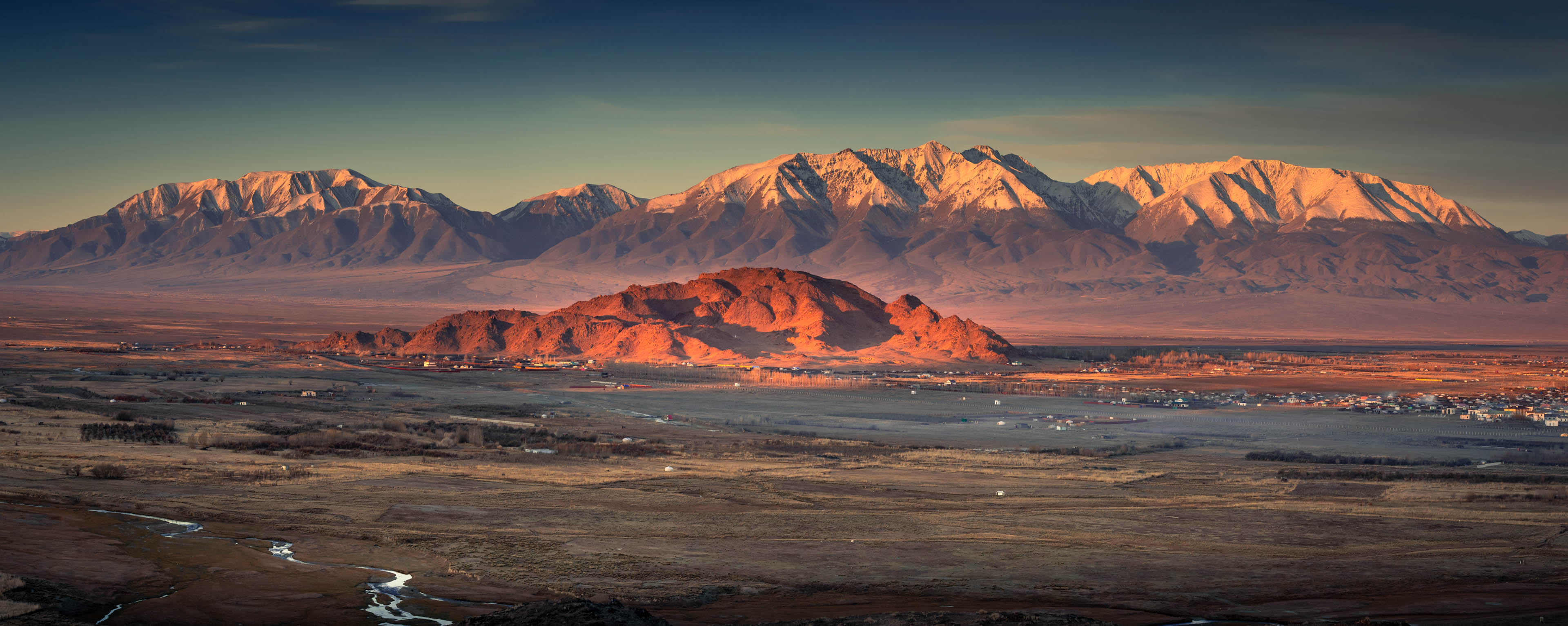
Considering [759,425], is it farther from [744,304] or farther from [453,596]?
[744,304]

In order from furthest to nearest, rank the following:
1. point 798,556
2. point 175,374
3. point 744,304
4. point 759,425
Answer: point 744,304 < point 175,374 < point 759,425 < point 798,556

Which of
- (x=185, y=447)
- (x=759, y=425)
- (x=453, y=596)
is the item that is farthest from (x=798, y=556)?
(x=759, y=425)

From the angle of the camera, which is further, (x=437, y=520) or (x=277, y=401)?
(x=277, y=401)

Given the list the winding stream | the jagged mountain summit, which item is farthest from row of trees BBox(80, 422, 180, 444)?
the jagged mountain summit

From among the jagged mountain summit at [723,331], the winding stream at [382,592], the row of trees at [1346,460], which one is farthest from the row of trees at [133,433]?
the jagged mountain summit at [723,331]

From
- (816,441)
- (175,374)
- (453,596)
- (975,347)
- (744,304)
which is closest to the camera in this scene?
(453,596)

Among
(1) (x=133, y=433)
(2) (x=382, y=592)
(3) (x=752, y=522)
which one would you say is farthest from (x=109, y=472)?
(3) (x=752, y=522)

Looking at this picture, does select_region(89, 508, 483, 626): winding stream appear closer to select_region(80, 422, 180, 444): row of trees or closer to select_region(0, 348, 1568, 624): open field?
select_region(0, 348, 1568, 624): open field

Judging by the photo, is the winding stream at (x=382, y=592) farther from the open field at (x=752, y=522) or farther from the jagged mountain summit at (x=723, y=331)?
the jagged mountain summit at (x=723, y=331)
